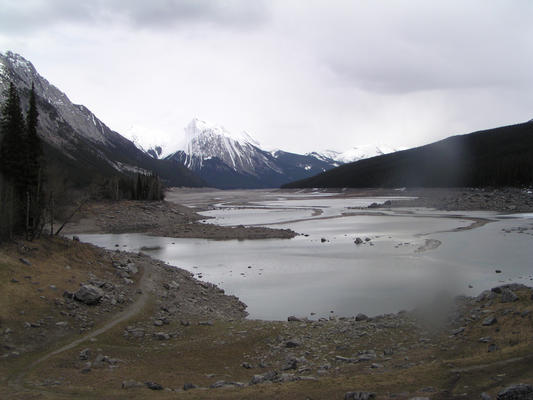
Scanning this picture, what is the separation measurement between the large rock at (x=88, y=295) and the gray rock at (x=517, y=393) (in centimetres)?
1997

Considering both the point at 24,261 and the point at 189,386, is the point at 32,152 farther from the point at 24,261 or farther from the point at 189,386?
the point at 189,386

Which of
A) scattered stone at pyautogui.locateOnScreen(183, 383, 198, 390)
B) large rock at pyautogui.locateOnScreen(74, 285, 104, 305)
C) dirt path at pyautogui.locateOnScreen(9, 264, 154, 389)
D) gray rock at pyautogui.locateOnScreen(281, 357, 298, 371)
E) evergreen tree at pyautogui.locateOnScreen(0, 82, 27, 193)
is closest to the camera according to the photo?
scattered stone at pyautogui.locateOnScreen(183, 383, 198, 390)

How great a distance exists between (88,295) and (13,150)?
704 inches

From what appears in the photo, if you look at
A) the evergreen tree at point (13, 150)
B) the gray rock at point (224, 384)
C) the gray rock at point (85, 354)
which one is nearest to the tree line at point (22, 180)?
the evergreen tree at point (13, 150)

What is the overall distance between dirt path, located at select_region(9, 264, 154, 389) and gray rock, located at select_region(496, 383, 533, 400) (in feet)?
47.0

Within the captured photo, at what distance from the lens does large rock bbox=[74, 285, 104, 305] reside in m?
23.2

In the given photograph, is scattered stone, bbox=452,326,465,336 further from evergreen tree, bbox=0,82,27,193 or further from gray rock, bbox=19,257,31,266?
evergreen tree, bbox=0,82,27,193

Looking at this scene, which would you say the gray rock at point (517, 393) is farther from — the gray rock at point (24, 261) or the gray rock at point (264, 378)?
the gray rock at point (24, 261)

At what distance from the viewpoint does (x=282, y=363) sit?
1727cm

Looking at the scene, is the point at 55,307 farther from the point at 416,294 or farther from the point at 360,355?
the point at 416,294

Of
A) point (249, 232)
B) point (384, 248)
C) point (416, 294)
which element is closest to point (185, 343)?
point (416, 294)

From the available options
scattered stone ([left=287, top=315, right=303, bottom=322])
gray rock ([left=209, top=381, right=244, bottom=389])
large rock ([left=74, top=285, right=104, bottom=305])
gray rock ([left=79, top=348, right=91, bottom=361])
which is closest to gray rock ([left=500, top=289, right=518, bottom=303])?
scattered stone ([left=287, top=315, right=303, bottom=322])

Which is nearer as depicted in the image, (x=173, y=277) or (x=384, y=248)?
(x=173, y=277)

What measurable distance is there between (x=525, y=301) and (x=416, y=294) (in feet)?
25.8
